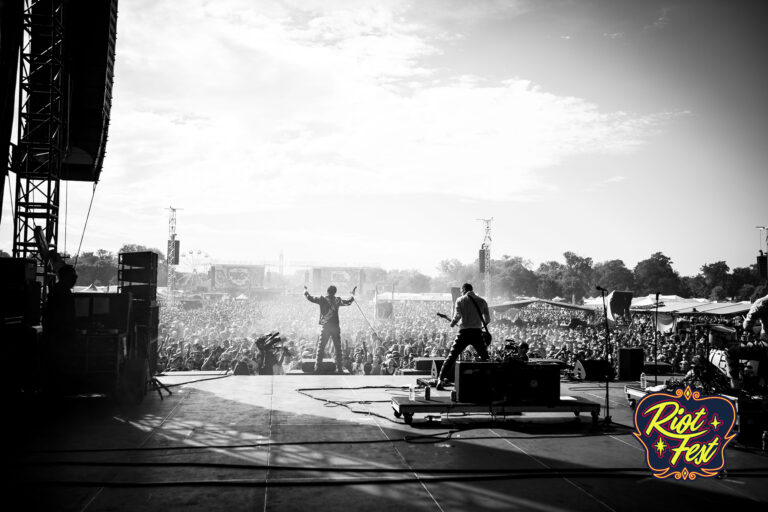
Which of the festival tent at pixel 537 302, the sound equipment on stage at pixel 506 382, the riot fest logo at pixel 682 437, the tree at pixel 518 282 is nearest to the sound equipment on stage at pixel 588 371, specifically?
the sound equipment on stage at pixel 506 382

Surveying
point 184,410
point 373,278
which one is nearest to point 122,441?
point 184,410

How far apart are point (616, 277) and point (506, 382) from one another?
88.9 metres

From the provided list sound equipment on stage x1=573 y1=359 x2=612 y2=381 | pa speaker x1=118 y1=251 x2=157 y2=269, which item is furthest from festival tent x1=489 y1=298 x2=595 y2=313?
pa speaker x1=118 y1=251 x2=157 y2=269

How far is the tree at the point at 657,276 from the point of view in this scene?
7956 cm

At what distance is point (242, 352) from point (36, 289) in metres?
6.87

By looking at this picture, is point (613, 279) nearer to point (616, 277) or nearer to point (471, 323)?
point (616, 277)

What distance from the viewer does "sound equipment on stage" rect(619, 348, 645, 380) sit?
11672mm

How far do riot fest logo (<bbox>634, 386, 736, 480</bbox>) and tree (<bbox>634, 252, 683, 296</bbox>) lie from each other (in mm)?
81825

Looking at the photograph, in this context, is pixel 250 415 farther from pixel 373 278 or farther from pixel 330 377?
pixel 373 278

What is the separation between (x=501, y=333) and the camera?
28922mm

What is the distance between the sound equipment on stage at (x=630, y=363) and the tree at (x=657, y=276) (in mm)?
74417

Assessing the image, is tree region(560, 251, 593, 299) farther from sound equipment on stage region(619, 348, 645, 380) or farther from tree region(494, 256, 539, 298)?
sound equipment on stage region(619, 348, 645, 380)

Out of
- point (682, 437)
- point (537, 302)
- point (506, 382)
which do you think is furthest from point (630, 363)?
point (537, 302)

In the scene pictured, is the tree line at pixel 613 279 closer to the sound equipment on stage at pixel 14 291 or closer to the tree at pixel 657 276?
the tree at pixel 657 276
